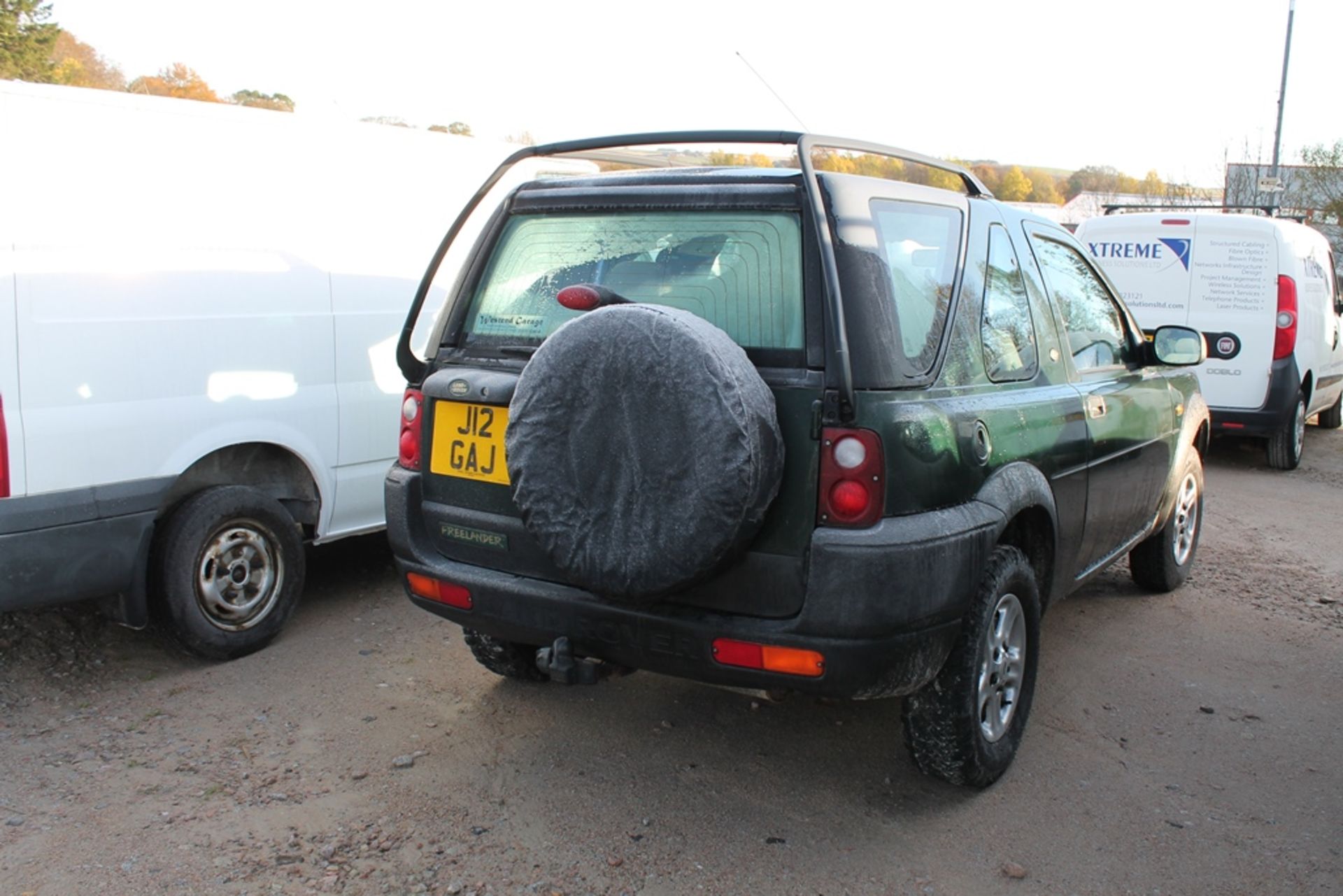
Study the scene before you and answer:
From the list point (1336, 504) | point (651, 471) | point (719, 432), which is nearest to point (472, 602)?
point (651, 471)

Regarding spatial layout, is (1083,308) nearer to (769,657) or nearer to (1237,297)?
(769,657)

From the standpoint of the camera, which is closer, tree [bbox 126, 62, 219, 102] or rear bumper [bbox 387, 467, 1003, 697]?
Result: rear bumper [bbox 387, 467, 1003, 697]

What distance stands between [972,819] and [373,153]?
3.80 meters

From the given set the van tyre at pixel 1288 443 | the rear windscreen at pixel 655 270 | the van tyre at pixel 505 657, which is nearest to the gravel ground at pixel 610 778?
the van tyre at pixel 505 657

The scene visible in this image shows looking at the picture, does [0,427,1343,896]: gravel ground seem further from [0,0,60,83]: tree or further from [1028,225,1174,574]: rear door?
[0,0,60,83]: tree

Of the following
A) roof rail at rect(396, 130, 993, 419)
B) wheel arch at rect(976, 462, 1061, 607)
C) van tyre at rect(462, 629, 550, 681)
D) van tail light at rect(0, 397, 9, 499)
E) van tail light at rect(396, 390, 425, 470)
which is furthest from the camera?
van tyre at rect(462, 629, 550, 681)

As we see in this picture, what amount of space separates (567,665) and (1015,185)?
155ft

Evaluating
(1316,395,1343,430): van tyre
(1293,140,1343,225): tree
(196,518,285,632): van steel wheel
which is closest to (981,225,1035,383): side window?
(196,518,285,632): van steel wheel

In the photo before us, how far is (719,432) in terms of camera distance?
2836 millimetres

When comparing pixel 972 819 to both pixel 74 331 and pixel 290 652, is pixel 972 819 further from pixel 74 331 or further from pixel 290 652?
pixel 74 331

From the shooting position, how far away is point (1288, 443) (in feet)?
31.4

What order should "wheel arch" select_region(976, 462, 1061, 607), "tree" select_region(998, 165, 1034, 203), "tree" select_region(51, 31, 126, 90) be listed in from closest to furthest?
"wheel arch" select_region(976, 462, 1061, 607), "tree" select_region(51, 31, 126, 90), "tree" select_region(998, 165, 1034, 203)

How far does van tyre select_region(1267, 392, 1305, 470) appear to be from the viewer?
949 cm

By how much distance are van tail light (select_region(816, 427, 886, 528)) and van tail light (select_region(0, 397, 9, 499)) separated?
272 centimetres
